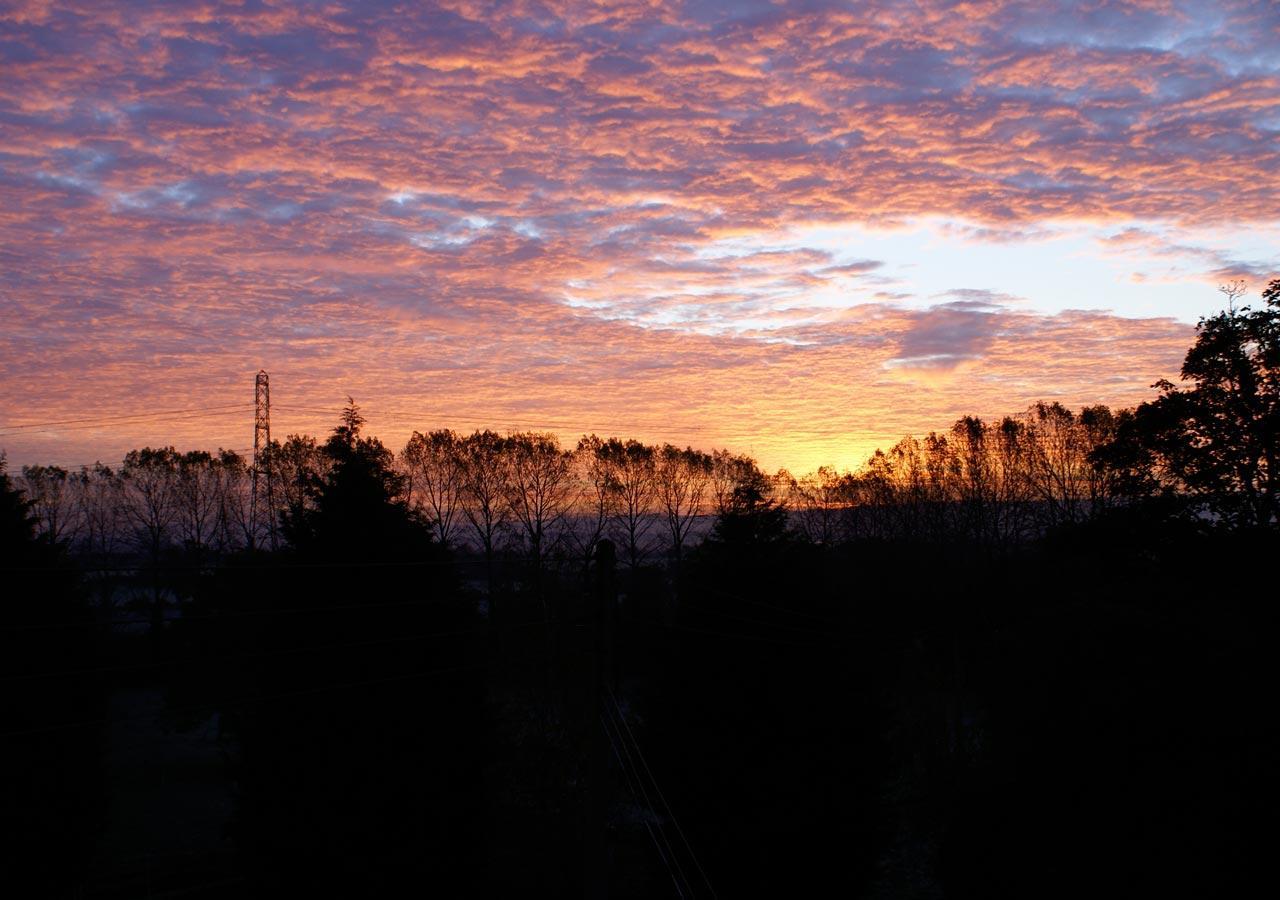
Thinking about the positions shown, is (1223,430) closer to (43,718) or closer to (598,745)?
(598,745)

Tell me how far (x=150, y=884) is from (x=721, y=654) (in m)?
15.1

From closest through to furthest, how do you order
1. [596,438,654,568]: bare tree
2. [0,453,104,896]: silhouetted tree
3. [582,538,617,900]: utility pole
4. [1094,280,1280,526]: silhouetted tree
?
[582,538,617,900]: utility pole
[0,453,104,896]: silhouetted tree
[1094,280,1280,526]: silhouetted tree
[596,438,654,568]: bare tree

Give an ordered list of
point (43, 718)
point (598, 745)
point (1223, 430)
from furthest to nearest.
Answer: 1. point (1223, 430)
2. point (43, 718)
3. point (598, 745)

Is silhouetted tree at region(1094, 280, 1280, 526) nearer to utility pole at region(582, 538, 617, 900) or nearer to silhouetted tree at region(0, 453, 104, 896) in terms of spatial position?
utility pole at region(582, 538, 617, 900)

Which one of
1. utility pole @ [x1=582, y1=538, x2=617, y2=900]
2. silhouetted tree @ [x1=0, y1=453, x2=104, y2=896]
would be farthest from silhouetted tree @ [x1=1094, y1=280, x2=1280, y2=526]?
silhouetted tree @ [x1=0, y1=453, x2=104, y2=896]

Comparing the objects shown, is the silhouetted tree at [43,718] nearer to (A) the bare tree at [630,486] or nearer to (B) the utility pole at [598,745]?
(B) the utility pole at [598,745]

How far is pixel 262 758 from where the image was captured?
1766cm

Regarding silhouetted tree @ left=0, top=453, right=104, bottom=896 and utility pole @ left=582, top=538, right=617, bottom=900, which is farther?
silhouetted tree @ left=0, top=453, right=104, bottom=896

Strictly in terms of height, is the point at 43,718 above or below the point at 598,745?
below

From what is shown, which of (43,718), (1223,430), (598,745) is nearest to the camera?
(598,745)

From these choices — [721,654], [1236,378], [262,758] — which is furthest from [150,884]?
[1236,378]

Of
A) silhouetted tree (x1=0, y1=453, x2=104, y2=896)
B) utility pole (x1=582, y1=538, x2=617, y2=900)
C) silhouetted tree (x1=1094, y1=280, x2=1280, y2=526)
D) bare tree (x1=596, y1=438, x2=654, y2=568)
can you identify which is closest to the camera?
utility pole (x1=582, y1=538, x2=617, y2=900)

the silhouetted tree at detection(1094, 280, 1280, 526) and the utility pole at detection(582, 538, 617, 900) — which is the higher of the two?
the silhouetted tree at detection(1094, 280, 1280, 526)

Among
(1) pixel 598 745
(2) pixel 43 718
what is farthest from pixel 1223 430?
(2) pixel 43 718
